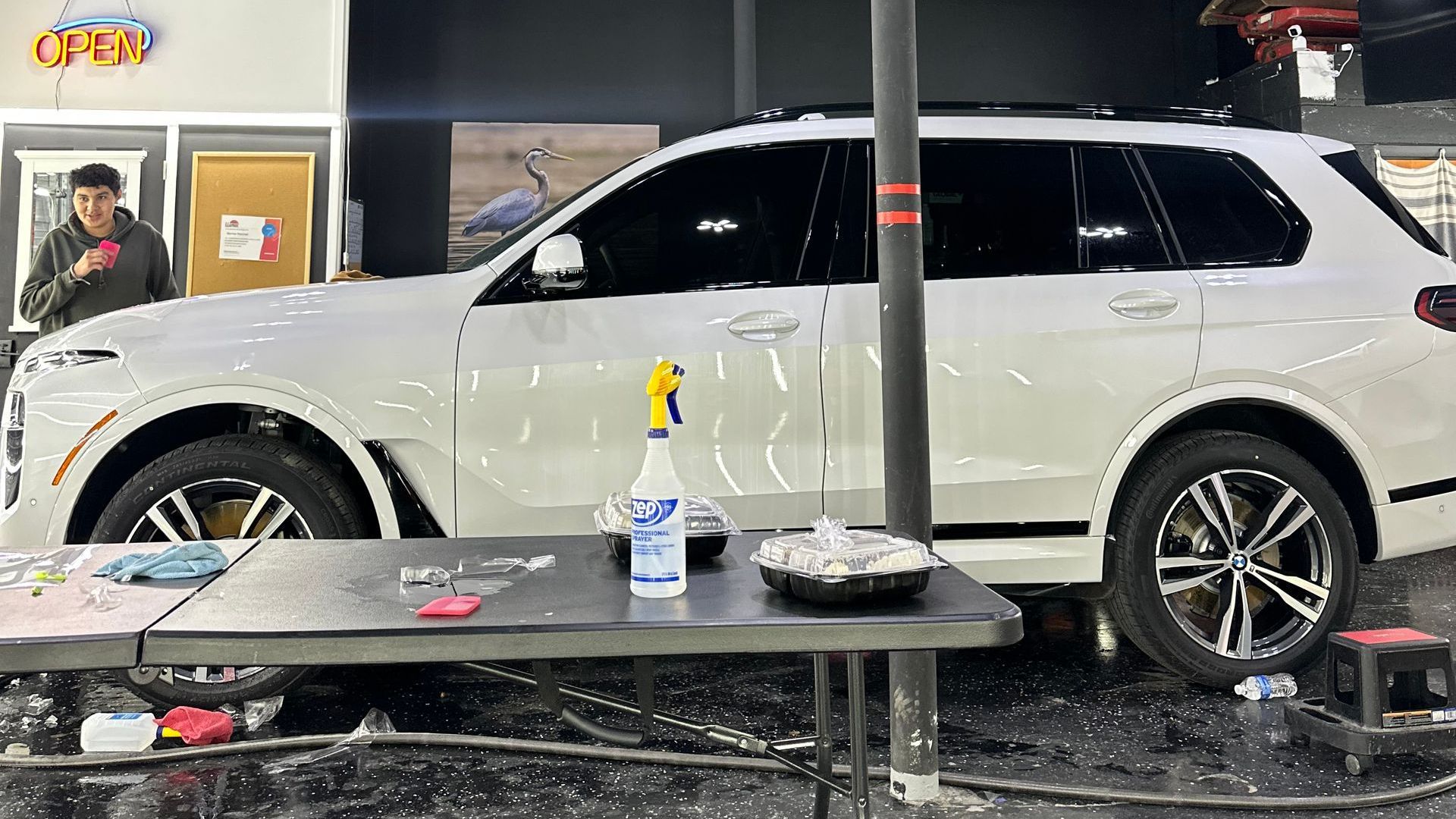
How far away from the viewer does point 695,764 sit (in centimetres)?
240

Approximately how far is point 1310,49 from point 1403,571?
3195mm

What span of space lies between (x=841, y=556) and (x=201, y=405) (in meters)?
2.19

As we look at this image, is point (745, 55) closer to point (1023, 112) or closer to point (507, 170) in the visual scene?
point (507, 170)

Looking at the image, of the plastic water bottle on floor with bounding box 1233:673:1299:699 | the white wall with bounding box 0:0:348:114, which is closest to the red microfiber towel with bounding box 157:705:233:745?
the plastic water bottle on floor with bounding box 1233:673:1299:699

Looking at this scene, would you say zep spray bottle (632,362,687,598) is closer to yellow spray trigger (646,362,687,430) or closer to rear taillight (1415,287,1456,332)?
yellow spray trigger (646,362,687,430)

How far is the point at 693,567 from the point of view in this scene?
160cm

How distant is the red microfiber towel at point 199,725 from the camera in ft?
8.49

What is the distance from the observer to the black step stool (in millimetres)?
2385

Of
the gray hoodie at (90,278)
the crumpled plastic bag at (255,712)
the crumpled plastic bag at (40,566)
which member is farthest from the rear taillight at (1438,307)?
the gray hoodie at (90,278)

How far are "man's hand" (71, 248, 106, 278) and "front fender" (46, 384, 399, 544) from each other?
190 cm

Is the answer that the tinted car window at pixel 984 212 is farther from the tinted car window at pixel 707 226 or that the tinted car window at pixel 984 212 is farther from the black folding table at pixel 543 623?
the black folding table at pixel 543 623

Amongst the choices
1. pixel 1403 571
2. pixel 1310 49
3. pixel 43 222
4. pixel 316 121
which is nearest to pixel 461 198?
pixel 316 121

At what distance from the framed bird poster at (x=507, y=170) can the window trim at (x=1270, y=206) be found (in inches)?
162

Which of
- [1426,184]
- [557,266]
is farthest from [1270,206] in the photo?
[1426,184]
